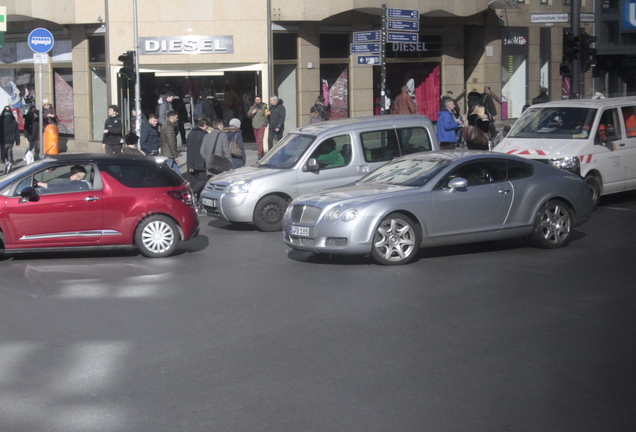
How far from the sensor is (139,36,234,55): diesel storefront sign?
27.2 metres

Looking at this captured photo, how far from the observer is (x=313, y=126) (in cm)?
1585

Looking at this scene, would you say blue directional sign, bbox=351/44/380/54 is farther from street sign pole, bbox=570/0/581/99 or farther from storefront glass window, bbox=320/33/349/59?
storefront glass window, bbox=320/33/349/59

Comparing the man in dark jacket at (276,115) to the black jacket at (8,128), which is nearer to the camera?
the black jacket at (8,128)

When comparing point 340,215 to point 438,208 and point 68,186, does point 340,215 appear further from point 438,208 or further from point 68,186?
point 68,186

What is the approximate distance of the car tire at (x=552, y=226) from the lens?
40.7 feet

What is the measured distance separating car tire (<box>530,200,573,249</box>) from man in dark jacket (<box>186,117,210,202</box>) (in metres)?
7.84

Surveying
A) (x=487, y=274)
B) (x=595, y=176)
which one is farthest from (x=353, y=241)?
(x=595, y=176)

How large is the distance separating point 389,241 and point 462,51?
2254 centimetres

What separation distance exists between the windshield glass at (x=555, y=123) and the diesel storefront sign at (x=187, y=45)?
1260 centimetres

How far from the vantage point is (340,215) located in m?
11.3

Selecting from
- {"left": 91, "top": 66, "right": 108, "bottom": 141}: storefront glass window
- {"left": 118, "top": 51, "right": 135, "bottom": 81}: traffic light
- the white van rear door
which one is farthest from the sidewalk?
the white van rear door

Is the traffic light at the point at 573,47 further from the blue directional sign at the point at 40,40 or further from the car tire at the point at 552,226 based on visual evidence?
the blue directional sign at the point at 40,40

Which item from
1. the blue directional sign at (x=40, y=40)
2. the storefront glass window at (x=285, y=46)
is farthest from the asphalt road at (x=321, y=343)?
the storefront glass window at (x=285, y=46)

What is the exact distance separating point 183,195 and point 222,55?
15.6 m
